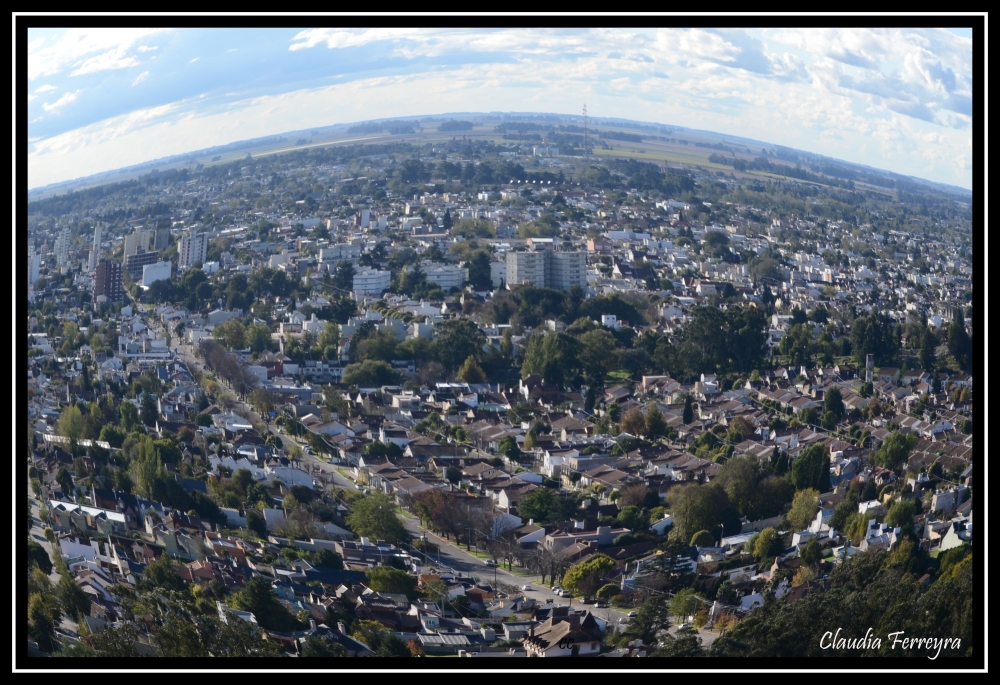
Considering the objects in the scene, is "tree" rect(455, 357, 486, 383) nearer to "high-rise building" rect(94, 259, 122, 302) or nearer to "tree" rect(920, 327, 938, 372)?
"high-rise building" rect(94, 259, 122, 302)

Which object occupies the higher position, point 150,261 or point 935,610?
point 150,261

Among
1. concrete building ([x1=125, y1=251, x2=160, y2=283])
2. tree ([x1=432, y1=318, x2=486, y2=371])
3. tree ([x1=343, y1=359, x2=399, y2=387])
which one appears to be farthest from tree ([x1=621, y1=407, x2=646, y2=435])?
concrete building ([x1=125, y1=251, x2=160, y2=283])

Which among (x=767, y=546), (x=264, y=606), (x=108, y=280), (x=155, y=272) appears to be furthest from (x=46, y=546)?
(x=155, y=272)

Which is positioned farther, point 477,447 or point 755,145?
point 755,145

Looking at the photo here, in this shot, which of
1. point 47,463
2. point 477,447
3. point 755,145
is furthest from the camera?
point 755,145

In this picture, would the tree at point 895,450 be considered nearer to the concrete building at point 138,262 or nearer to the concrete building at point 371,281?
the concrete building at point 371,281

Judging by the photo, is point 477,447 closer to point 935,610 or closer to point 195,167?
point 935,610
